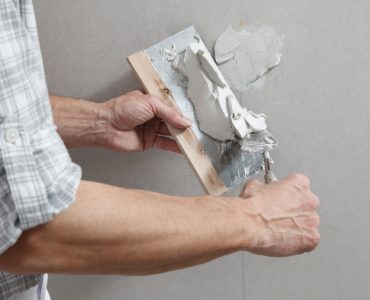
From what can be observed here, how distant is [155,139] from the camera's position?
101 centimetres

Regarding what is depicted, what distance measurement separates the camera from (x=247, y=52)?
92 cm

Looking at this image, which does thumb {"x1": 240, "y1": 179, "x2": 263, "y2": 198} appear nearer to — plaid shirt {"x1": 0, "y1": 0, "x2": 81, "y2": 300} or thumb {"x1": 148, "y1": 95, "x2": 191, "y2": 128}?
thumb {"x1": 148, "y1": 95, "x2": 191, "y2": 128}

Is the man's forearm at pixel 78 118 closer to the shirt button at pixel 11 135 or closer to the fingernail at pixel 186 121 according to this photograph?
the fingernail at pixel 186 121

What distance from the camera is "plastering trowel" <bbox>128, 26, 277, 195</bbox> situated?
3.01ft

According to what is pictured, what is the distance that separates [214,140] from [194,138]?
1.6 inches

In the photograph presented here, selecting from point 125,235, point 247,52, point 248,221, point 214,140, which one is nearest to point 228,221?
point 248,221

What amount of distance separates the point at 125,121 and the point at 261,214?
35 cm

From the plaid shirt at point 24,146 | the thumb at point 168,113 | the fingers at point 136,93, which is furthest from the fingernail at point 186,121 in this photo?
the plaid shirt at point 24,146

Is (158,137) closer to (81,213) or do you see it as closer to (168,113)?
(168,113)

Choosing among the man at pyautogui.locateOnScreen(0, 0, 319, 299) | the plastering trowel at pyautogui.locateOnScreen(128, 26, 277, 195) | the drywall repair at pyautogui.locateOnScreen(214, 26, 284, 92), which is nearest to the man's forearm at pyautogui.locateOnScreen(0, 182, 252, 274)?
the man at pyautogui.locateOnScreen(0, 0, 319, 299)

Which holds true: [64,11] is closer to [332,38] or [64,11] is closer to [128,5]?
[128,5]

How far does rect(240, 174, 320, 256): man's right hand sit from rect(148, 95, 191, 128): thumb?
0.19m

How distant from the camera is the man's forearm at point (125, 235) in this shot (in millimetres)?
556

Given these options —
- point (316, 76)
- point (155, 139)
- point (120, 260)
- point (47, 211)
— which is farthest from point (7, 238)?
point (316, 76)
